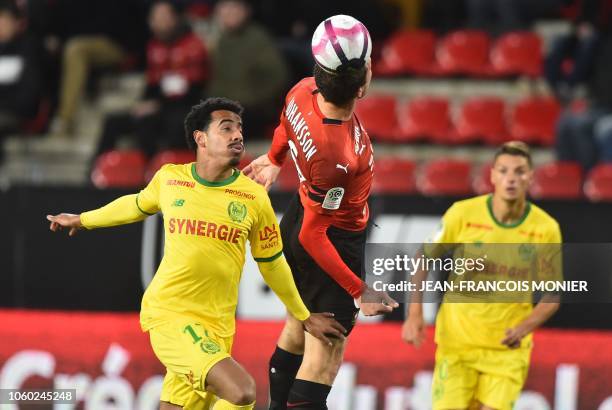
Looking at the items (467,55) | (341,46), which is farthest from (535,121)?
(341,46)

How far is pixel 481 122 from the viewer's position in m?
12.1

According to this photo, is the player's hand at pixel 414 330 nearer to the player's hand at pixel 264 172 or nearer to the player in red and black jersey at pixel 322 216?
the player in red and black jersey at pixel 322 216

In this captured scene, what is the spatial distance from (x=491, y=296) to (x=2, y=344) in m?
3.71

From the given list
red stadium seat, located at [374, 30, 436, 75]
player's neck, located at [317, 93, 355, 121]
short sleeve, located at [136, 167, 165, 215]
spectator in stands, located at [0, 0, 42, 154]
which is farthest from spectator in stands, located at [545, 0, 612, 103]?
short sleeve, located at [136, 167, 165, 215]

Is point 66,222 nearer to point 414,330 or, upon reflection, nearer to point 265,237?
point 265,237

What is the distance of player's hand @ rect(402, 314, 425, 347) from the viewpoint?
→ 7312 mm

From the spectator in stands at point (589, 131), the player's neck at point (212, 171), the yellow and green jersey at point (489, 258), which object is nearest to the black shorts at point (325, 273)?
the player's neck at point (212, 171)

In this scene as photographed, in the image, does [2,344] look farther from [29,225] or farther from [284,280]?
[284,280]

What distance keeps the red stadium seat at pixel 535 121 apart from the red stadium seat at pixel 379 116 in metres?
1.16

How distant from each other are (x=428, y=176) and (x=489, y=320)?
387 centimetres

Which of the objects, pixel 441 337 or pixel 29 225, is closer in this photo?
pixel 441 337

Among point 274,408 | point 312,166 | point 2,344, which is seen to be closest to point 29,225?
point 2,344

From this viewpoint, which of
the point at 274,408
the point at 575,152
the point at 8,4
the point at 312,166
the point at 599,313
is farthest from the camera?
the point at 8,4

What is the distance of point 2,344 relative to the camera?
9109mm
